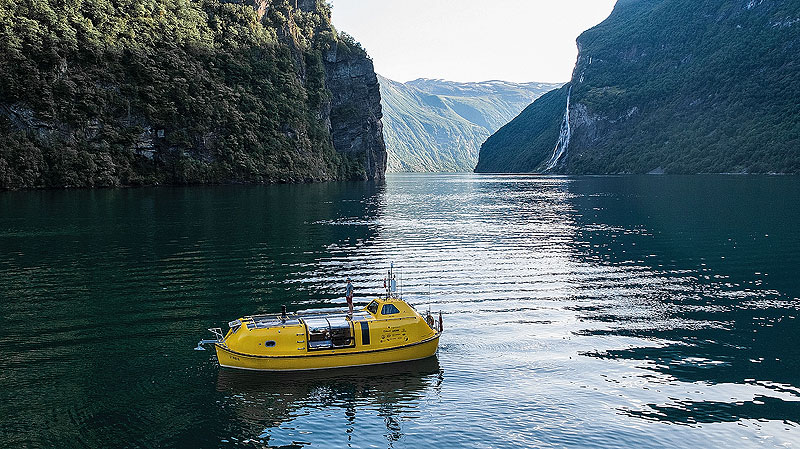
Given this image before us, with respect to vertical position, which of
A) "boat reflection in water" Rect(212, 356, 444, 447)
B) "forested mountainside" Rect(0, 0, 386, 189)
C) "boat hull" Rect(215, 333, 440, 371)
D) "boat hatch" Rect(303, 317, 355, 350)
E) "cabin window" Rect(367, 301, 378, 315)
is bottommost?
"boat reflection in water" Rect(212, 356, 444, 447)

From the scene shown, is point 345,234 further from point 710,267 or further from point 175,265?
point 710,267

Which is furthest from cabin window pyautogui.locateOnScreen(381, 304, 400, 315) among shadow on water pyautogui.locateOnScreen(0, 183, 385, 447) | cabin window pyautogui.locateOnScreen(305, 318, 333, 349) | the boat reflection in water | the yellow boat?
shadow on water pyautogui.locateOnScreen(0, 183, 385, 447)

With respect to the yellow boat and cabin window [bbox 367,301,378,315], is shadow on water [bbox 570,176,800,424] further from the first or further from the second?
cabin window [bbox 367,301,378,315]

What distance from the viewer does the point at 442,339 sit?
94.3 ft

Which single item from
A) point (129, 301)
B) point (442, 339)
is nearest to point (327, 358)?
point (442, 339)

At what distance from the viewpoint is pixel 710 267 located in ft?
149

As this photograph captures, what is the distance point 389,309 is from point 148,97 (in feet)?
424

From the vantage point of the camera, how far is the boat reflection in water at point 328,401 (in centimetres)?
1895

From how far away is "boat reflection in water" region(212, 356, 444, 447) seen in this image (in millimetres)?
18953

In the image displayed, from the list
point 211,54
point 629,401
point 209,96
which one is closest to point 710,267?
point 629,401

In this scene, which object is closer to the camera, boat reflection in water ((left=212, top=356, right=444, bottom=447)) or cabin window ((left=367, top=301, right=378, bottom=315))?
boat reflection in water ((left=212, top=356, right=444, bottom=447))

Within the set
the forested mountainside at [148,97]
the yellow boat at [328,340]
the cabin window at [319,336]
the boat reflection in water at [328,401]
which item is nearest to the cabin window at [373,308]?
the yellow boat at [328,340]

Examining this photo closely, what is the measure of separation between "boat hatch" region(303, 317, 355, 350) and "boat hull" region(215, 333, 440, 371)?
346 mm

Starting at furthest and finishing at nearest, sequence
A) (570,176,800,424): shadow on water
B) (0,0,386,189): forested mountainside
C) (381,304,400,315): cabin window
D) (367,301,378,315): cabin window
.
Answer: (0,0,386,189): forested mountainside → (367,301,378,315): cabin window → (381,304,400,315): cabin window → (570,176,800,424): shadow on water
